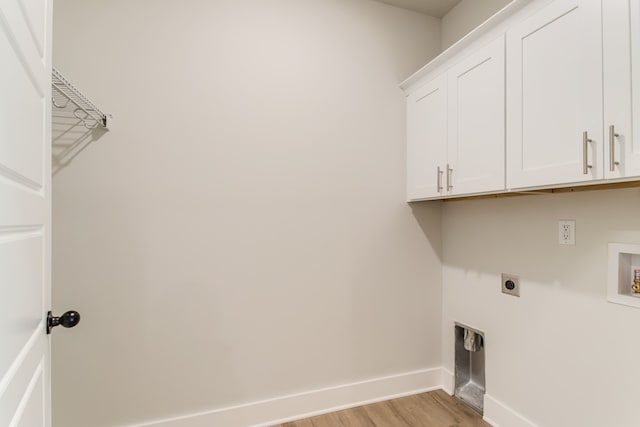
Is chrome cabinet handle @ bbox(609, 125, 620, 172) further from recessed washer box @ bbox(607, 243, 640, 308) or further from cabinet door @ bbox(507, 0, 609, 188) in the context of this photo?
recessed washer box @ bbox(607, 243, 640, 308)

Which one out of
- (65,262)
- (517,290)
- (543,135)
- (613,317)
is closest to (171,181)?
(65,262)

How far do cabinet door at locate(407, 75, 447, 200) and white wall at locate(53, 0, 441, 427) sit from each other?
11 centimetres

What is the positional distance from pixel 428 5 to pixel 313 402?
284 cm

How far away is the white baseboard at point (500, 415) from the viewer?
1.72 meters

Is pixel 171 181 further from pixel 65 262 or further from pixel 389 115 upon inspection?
pixel 389 115

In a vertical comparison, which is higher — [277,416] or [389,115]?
[389,115]

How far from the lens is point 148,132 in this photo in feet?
5.67

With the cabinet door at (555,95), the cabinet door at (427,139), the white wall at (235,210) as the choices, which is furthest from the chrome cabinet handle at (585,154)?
the white wall at (235,210)

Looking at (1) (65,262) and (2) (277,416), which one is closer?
(1) (65,262)

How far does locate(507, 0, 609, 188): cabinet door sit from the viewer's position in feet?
3.76

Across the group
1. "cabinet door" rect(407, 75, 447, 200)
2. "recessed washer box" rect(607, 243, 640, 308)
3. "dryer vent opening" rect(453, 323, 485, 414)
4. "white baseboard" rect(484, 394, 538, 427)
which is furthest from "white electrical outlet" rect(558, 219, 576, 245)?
"white baseboard" rect(484, 394, 538, 427)

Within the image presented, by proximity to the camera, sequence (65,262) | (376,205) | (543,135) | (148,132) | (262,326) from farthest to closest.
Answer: (376,205), (262,326), (148,132), (65,262), (543,135)

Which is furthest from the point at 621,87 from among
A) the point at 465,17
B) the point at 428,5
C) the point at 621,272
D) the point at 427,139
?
the point at 428,5

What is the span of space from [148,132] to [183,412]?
1.59m
